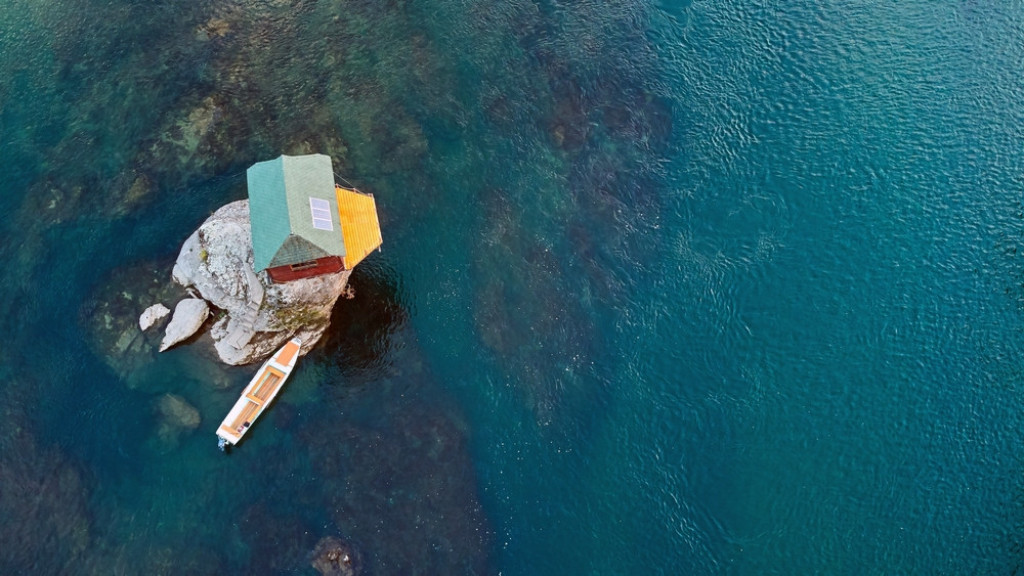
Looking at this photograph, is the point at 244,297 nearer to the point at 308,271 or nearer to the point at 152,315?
the point at 308,271

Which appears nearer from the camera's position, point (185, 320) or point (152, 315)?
point (185, 320)

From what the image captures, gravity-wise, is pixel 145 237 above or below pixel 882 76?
below

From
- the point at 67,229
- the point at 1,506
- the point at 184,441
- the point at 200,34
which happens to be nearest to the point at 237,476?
the point at 184,441

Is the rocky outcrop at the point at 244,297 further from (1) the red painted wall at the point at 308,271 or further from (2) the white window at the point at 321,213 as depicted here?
(2) the white window at the point at 321,213

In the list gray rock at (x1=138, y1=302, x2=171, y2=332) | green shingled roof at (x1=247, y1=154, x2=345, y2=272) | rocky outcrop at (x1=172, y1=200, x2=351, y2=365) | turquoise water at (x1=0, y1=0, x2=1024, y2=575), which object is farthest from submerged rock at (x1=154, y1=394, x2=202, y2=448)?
green shingled roof at (x1=247, y1=154, x2=345, y2=272)

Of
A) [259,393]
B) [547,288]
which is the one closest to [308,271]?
[259,393]

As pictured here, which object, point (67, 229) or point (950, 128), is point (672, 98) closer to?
point (950, 128)

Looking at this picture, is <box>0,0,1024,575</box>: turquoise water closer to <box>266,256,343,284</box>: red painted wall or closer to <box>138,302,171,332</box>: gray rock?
<box>138,302,171,332</box>: gray rock
